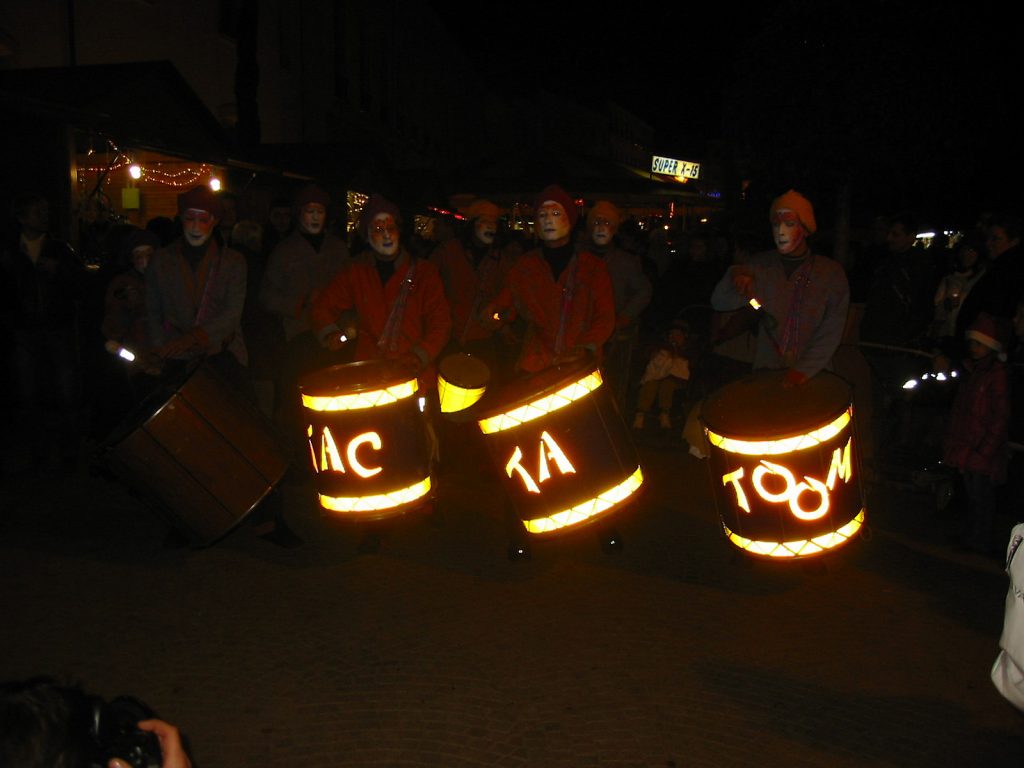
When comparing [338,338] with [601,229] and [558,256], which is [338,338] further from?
[601,229]

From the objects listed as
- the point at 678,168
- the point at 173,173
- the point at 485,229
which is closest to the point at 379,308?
the point at 485,229

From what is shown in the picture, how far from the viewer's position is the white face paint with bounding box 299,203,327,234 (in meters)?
7.71

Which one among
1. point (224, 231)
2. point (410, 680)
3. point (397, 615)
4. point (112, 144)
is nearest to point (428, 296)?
point (397, 615)

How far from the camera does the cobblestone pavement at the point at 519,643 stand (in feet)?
12.6

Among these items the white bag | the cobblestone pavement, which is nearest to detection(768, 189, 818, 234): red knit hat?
the cobblestone pavement

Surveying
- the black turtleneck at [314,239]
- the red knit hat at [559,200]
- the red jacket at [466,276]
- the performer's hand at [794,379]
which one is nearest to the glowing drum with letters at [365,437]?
the red knit hat at [559,200]

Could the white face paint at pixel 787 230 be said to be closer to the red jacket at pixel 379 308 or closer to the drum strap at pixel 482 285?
the red jacket at pixel 379 308

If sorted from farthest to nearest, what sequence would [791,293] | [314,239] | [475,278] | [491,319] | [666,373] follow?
[666,373] → [475,278] → [314,239] → [491,319] → [791,293]

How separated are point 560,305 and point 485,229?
328 centimetres

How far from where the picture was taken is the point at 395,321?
20.9 feet

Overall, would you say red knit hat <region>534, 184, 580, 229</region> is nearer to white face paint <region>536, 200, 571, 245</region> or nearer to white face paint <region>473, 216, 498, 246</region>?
white face paint <region>536, 200, 571, 245</region>

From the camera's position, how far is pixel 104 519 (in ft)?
22.2

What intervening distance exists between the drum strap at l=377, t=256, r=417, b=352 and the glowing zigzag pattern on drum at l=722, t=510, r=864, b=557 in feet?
8.06

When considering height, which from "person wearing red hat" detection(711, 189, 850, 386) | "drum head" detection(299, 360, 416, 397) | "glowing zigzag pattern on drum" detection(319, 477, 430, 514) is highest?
"person wearing red hat" detection(711, 189, 850, 386)
